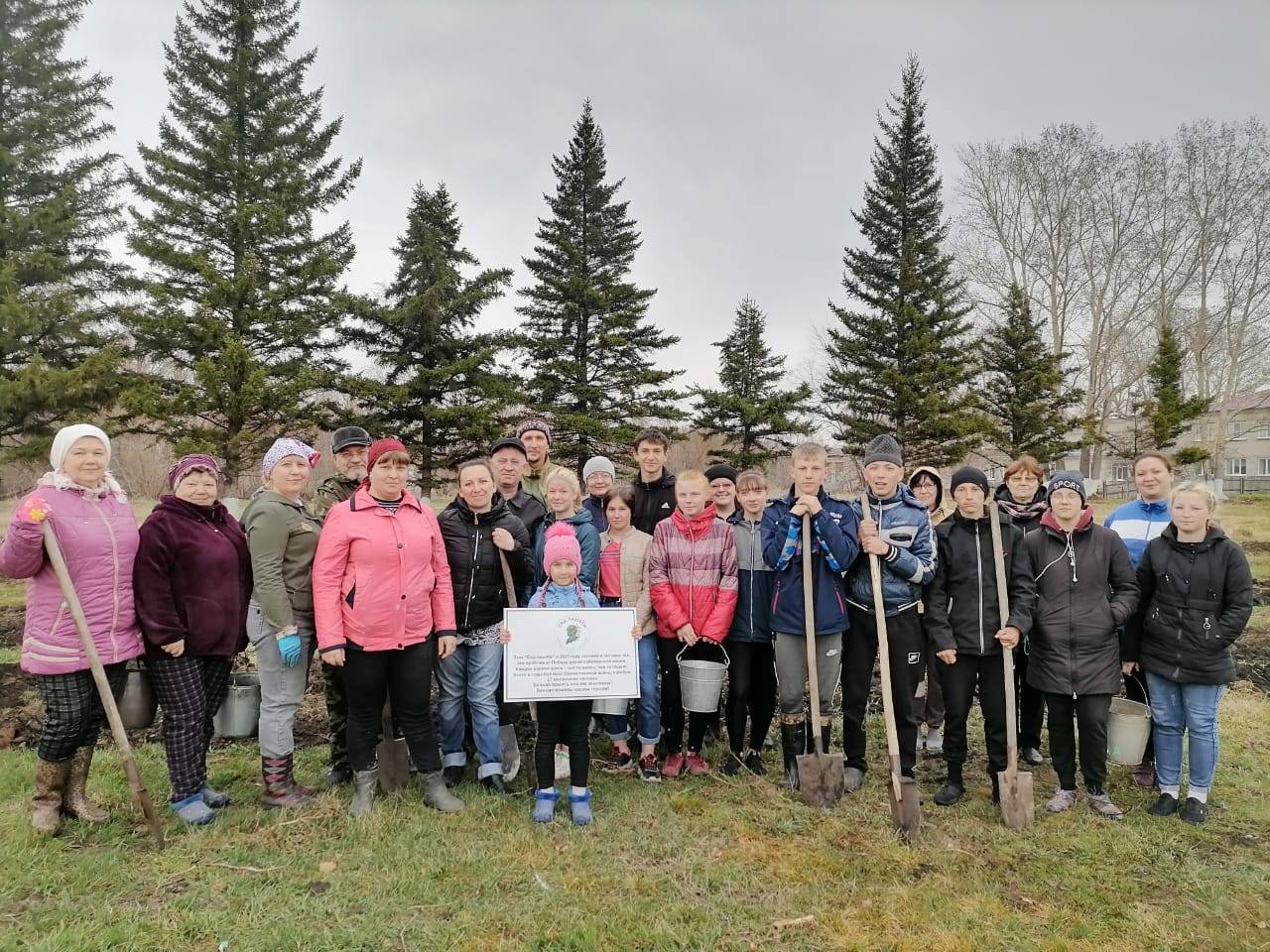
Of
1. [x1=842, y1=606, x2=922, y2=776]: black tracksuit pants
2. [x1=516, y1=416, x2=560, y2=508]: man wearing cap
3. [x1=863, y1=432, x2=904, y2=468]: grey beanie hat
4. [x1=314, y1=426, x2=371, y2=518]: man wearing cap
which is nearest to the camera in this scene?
[x1=842, y1=606, x2=922, y2=776]: black tracksuit pants

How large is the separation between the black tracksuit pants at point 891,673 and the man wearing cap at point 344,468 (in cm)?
372

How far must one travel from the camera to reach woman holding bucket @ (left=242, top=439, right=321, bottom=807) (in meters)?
4.37

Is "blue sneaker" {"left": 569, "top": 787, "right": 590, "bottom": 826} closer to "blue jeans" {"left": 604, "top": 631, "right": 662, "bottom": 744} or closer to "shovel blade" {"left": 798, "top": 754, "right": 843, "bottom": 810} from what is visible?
"blue jeans" {"left": 604, "top": 631, "right": 662, "bottom": 744}

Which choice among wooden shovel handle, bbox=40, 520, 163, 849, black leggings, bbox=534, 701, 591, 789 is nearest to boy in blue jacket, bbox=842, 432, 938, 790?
black leggings, bbox=534, 701, 591, 789

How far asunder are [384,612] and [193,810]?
1.60 metres

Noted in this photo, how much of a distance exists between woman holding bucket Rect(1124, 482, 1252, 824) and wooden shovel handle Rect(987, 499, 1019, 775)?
962mm

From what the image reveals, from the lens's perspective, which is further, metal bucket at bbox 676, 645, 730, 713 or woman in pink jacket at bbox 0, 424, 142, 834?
metal bucket at bbox 676, 645, 730, 713

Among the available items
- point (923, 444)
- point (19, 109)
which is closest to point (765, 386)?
point (923, 444)

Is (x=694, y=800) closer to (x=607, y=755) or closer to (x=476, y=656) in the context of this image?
(x=607, y=755)

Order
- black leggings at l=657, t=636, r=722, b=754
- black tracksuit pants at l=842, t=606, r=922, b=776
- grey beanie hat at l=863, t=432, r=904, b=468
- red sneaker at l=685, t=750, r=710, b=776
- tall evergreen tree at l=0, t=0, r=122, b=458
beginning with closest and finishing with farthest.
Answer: black tracksuit pants at l=842, t=606, r=922, b=776, grey beanie hat at l=863, t=432, r=904, b=468, black leggings at l=657, t=636, r=722, b=754, red sneaker at l=685, t=750, r=710, b=776, tall evergreen tree at l=0, t=0, r=122, b=458

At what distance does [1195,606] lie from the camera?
452 cm

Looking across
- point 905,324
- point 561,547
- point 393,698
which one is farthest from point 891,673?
point 905,324

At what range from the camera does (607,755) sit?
5.55 metres

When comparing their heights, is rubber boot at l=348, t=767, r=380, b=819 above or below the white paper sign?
below
